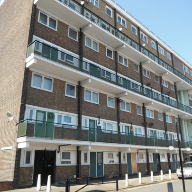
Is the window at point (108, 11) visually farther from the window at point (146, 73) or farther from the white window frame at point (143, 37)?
the window at point (146, 73)

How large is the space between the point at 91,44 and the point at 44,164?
1121 centimetres

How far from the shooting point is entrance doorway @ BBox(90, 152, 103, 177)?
54.2 feet

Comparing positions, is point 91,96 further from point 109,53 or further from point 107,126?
point 109,53

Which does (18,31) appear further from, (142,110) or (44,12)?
(142,110)

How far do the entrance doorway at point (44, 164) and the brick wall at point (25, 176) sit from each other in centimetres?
32

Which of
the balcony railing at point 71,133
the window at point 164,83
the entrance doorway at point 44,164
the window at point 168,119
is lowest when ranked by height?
the entrance doorway at point 44,164

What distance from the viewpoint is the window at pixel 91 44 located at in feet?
62.7

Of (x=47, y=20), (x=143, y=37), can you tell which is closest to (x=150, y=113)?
(x=143, y=37)

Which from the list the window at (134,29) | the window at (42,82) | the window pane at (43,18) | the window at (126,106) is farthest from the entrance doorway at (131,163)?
the window at (134,29)

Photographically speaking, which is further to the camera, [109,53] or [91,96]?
[109,53]

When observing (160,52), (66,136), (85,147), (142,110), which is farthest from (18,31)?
(160,52)

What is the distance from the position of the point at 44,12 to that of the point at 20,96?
278 inches

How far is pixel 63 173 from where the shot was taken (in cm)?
1432

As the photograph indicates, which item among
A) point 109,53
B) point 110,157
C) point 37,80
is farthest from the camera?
point 109,53
